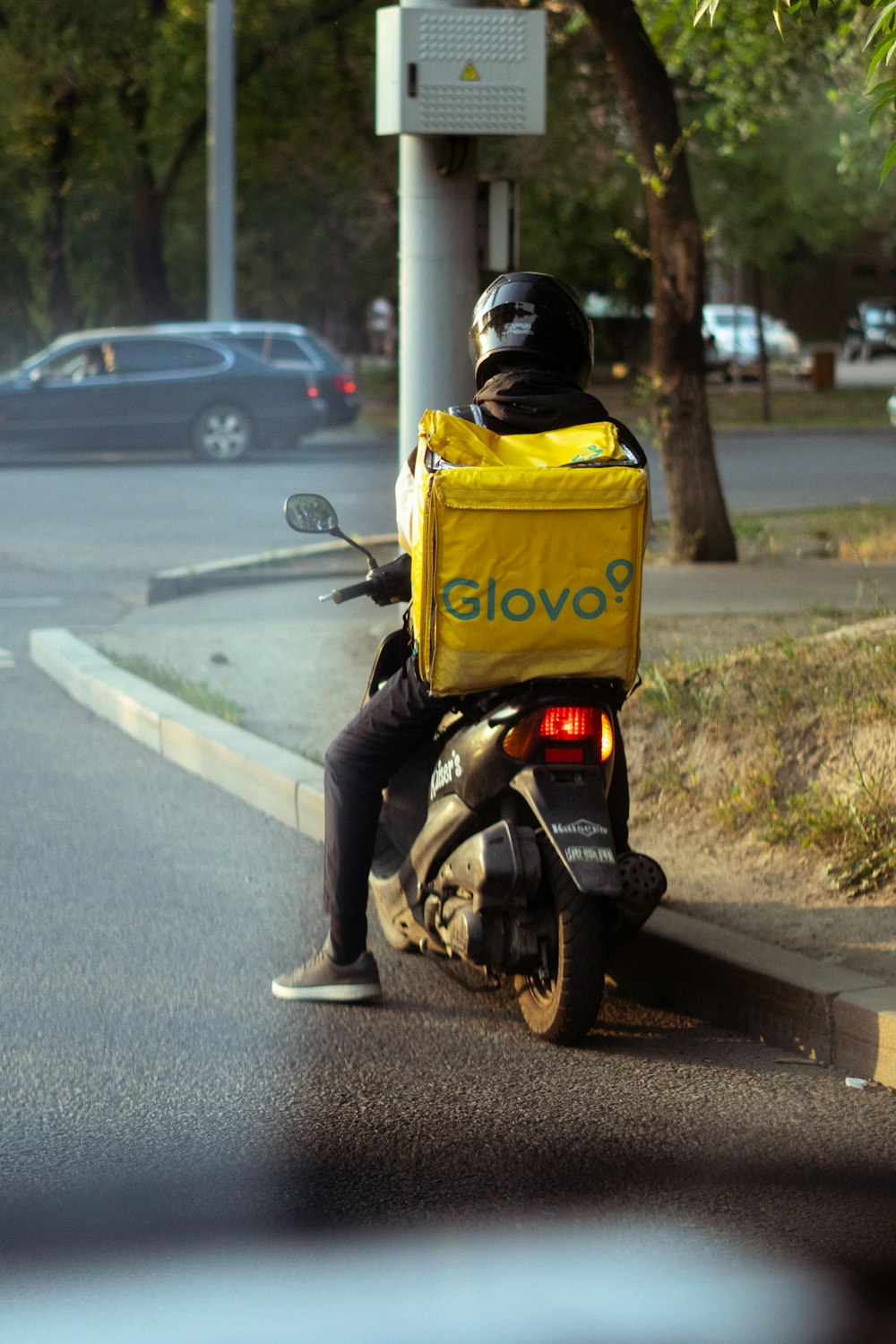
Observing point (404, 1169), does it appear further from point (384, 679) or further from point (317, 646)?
point (317, 646)

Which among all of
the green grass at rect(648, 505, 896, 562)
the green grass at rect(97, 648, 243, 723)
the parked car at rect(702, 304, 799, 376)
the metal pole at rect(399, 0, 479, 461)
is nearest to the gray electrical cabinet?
the metal pole at rect(399, 0, 479, 461)

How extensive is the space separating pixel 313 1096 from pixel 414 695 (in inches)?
38.4

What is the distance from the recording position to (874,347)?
59312mm

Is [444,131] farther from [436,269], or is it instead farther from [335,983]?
[335,983]

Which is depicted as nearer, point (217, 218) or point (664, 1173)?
point (664, 1173)

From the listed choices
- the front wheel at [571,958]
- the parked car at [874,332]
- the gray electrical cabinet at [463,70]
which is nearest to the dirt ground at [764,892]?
the front wheel at [571,958]

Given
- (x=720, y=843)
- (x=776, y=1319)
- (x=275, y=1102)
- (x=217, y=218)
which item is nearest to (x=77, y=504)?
(x=217, y=218)

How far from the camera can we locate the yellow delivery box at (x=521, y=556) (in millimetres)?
4066

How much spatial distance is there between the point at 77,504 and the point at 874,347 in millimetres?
45757

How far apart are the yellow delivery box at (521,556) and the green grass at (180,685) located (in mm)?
3714

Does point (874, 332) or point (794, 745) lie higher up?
point (874, 332)

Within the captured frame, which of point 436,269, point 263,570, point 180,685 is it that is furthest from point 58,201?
point 436,269

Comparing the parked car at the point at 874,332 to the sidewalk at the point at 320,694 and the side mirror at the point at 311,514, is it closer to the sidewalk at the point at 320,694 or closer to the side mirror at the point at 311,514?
the sidewalk at the point at 320,694

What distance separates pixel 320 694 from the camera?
8.28 metres
